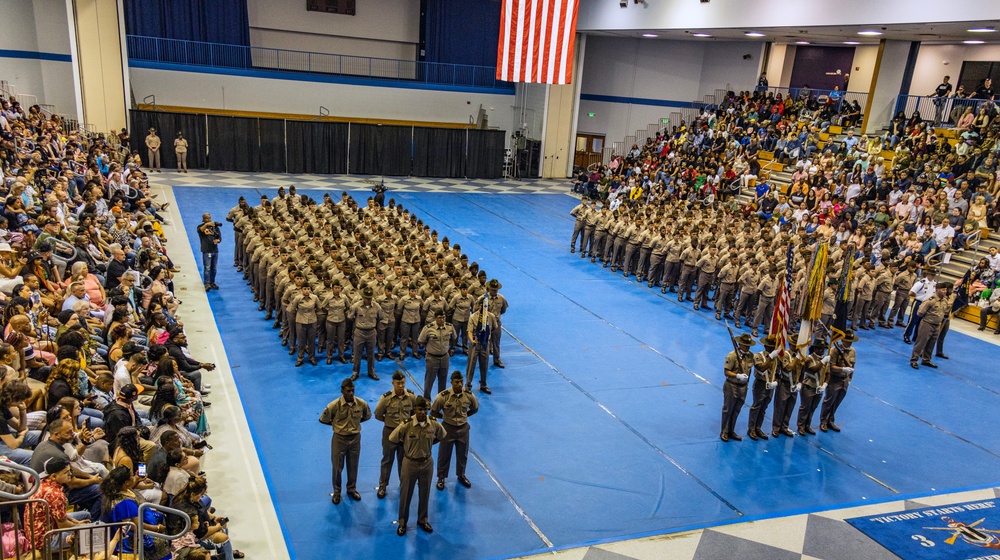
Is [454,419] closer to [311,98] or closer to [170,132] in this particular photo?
[170,132]

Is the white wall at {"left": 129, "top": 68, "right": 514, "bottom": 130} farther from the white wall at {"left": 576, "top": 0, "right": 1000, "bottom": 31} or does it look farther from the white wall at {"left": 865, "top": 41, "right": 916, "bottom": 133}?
the white wall at {"left": 865, "top": 41, "right": 916, "bottom": 133}

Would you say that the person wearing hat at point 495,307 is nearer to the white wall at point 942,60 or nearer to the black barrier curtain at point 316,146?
the white wall at point 942,60

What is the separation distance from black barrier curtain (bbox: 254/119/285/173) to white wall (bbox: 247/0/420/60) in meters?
5.02

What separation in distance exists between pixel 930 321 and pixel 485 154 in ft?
71.7

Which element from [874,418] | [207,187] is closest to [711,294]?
[874,418]

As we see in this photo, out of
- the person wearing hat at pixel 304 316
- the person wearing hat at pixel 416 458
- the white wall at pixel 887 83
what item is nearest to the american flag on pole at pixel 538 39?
the white wall at pixel 887 83

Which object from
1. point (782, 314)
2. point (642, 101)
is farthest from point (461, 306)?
point (642, 101)

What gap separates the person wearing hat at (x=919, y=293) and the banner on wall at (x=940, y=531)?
6466mm

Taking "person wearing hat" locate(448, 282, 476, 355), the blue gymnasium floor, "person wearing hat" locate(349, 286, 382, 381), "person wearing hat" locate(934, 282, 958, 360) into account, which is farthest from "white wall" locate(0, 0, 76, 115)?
"person wearing hat" locate(934, 282, 958, 360)

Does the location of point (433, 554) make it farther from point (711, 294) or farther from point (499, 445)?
point (711, 294)

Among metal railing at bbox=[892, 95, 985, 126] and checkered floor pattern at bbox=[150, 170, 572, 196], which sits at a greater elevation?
metal railing at bbox=[892, 95, 985, 126]

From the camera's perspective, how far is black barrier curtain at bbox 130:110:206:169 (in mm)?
26297

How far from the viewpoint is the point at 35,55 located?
1050 inches

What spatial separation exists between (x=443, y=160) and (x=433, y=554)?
1016 inches
